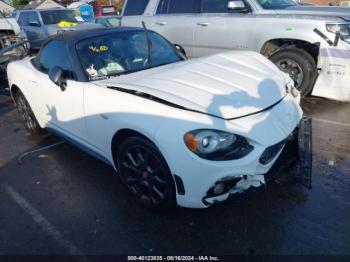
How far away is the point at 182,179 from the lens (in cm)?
247

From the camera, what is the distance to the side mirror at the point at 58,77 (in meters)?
3.34

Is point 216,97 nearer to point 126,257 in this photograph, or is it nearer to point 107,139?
point 107,139

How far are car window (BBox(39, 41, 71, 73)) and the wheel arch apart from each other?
3.52m

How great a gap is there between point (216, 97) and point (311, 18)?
3.39m

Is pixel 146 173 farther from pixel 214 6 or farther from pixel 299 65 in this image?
pixel 214 6

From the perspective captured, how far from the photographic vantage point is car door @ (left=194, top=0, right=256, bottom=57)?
590 centimetres

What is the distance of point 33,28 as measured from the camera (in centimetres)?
1180

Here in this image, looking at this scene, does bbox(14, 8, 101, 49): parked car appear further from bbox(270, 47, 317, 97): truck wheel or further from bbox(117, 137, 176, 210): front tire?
bbox(117, 137, 176, 210): front tire

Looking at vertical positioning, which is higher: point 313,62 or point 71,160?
point 313,62

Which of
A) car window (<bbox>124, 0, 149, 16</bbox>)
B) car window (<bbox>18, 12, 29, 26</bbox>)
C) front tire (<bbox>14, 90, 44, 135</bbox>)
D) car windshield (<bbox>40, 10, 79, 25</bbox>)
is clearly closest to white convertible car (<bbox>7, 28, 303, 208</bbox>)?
front tire (<bbox>14, 90, 44, 135</bbox>)

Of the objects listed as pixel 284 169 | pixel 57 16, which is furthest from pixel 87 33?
pixel 57 16

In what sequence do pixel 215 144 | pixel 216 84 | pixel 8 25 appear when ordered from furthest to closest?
→ pixel 8 25 < pixel 216 84 < pixel 215 144

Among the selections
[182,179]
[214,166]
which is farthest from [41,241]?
[214,166]

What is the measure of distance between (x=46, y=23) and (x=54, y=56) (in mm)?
8890
